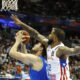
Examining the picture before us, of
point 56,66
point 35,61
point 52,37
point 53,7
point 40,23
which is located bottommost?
point 40,23

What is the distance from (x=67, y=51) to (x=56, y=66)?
1.31 ft

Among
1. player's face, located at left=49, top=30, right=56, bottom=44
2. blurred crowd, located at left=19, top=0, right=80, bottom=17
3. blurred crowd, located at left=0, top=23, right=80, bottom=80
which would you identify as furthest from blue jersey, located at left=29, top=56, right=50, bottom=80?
blurred crowd, located at left=19, top=0, right=80, bottom=17

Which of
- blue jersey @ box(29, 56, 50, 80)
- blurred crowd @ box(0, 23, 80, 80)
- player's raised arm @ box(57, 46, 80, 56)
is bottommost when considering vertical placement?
blurred crowd @ box(0, 23, 80, 80)

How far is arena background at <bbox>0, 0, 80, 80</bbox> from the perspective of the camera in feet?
34.2

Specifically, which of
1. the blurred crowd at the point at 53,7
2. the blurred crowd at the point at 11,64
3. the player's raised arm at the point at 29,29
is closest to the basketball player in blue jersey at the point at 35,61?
the player's raised arm at the point at 29,29

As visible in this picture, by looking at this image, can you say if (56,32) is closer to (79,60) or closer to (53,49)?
(53,49)

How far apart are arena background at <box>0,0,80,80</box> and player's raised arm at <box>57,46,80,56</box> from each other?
4.62 metres

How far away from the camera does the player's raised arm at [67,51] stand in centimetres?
397

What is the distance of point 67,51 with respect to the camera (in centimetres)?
407

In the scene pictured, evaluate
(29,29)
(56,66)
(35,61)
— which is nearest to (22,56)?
(35,61)

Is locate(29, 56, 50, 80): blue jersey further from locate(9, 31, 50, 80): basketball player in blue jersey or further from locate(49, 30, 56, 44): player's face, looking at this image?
locate(49, 30, 56, 44): player's face

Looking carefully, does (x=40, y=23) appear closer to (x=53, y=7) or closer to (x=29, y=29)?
(x=53, y=7)

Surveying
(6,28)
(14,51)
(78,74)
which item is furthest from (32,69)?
(6,28)

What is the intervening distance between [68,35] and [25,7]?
368 cm
